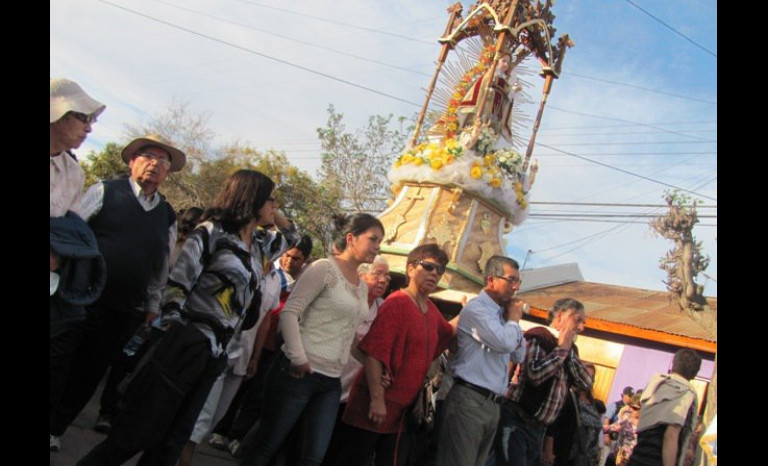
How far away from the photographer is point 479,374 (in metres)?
3.95

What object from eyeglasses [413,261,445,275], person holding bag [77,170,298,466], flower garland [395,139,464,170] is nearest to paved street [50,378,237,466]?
person holding bag [77,170,298,466]

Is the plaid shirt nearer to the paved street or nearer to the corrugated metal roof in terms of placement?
the paved street

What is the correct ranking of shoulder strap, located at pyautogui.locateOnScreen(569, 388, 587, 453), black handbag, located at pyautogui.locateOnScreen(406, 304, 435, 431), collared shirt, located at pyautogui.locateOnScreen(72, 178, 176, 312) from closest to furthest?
1. collared shirt, located at pyautogui.locateOnScreen(72, 178, 176, 312)
2. black handbag, located at pyautogui.locateOnScreen(406, 304, 435, 431)
3. shoulder strap, located at pyautogui.locateOnScreen(569, 388, 587, 453)

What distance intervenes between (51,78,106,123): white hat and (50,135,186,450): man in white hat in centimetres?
88

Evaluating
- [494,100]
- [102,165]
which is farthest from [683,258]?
[102,165]

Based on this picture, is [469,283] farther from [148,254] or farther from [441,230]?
[148,254]

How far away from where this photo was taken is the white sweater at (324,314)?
3400 mm

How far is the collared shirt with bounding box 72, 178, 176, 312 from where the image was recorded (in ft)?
11.1

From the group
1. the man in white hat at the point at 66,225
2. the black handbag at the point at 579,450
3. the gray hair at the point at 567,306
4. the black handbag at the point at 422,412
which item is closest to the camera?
the man in white hat at the point at 66,225

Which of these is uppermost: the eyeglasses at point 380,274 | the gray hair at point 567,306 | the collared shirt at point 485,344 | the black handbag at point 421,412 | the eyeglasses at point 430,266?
the gray hair at point 567,306

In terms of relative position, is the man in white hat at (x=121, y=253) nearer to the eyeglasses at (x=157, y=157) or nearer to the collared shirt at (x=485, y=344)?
the eyeglasses at (x=157, y=157)

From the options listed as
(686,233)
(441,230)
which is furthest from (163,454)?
(686,233)

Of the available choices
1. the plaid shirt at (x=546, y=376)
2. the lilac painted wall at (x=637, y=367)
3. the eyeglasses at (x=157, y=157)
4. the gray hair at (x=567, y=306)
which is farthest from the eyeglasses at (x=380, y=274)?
the lilac painted wall at (x=637, y=367)
